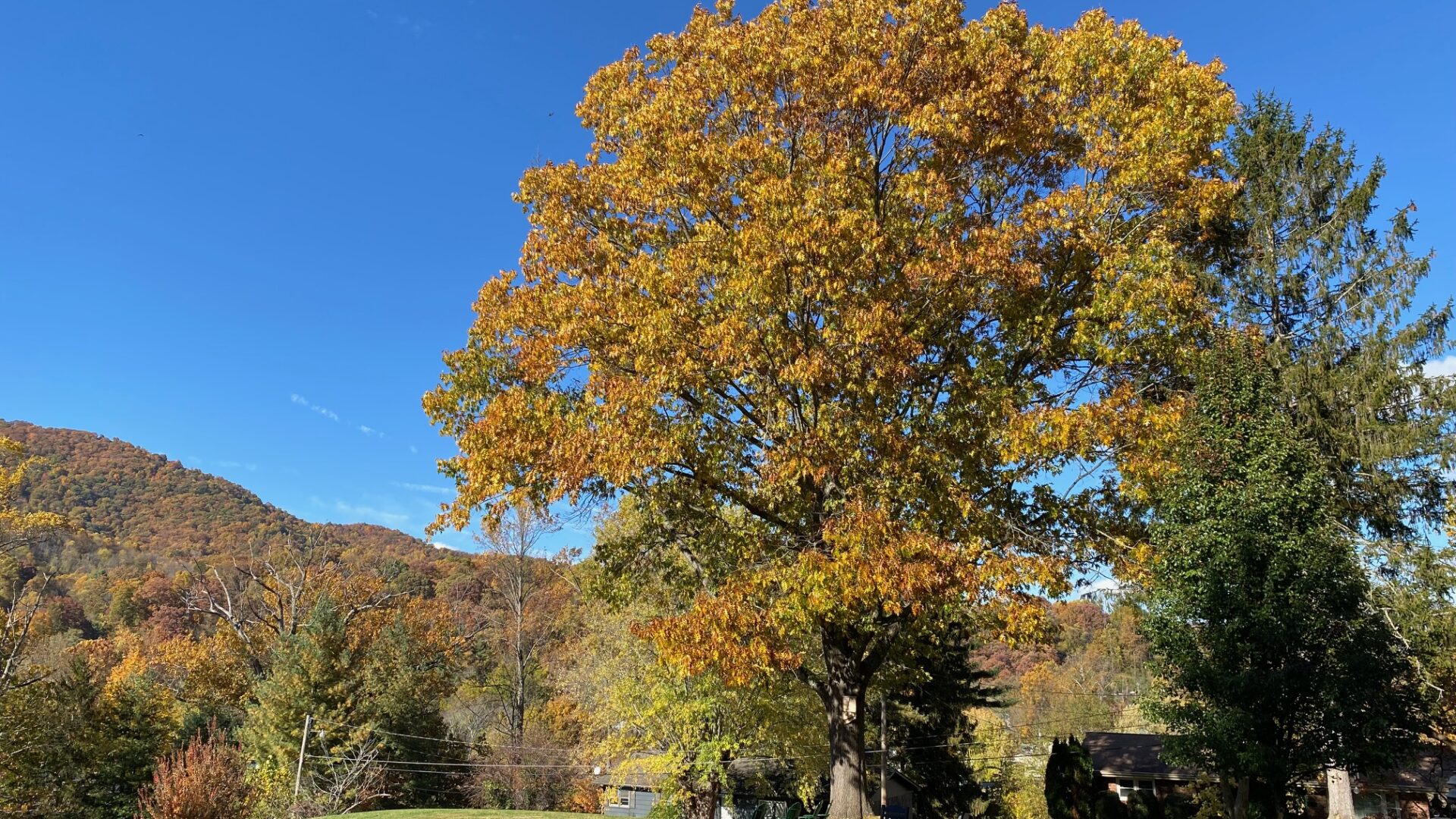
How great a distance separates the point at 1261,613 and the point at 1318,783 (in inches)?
607

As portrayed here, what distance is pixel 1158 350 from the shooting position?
32.8 ft

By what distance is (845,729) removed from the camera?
11.3 m

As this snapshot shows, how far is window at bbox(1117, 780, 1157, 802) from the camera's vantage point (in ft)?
85.9

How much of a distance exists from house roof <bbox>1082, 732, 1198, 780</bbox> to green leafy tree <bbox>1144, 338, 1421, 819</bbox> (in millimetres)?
14993

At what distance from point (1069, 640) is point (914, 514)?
198ft

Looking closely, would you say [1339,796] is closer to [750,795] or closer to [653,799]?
[750,795]

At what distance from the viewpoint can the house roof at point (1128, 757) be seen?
26.1m

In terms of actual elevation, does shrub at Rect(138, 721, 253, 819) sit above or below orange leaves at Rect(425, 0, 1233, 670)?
below

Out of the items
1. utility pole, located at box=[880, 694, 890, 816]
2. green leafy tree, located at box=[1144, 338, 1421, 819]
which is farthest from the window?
green leafy tree, located at box=[1144, 338, 1421, 819]

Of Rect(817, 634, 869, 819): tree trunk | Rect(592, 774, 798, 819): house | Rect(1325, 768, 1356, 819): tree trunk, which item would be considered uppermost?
Rect(817, 634, 869, 819): tree trunk

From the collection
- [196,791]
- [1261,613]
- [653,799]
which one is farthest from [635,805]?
[1261,613]

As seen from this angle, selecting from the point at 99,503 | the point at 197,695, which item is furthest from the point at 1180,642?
the point at 99,503

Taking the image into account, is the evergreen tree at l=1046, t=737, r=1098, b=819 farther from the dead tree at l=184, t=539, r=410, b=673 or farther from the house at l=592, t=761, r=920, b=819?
the dead tree at l=184, t=539, r=410, b=673

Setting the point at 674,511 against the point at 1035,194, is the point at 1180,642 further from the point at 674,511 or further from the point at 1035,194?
the point at 674,511
